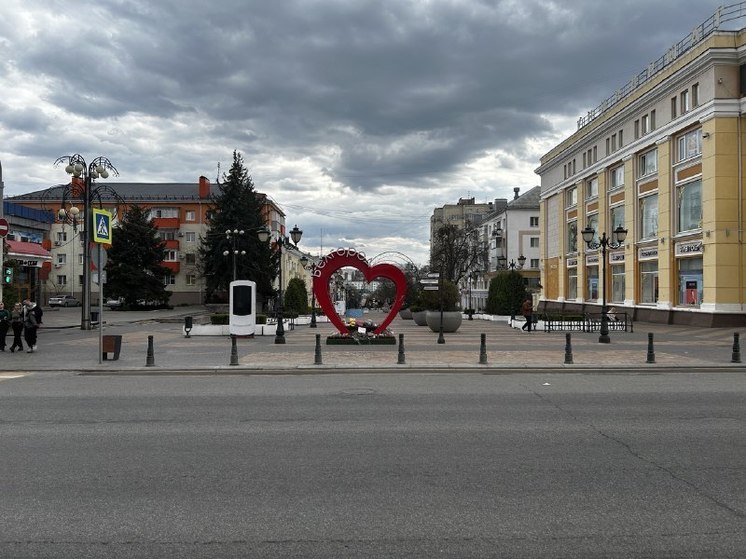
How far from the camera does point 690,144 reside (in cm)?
3600

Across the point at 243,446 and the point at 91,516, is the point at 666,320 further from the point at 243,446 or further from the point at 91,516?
the point at 91,516

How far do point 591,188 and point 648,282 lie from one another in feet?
47.0

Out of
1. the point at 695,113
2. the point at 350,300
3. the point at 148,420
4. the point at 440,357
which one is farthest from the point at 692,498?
the point at 350,300

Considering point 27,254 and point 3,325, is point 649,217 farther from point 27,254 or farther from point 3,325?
point 27,254

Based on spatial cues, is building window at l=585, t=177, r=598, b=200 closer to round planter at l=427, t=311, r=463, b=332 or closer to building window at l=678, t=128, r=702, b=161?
building window at l=678, t=128, r=702, b=161

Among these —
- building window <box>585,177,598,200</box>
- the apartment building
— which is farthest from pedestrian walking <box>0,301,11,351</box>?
the apartment building

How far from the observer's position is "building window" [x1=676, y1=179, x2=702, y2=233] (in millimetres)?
34969

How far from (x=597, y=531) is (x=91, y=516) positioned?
162 inches

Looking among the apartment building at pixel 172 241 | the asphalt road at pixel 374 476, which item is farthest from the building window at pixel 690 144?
the apartment building at pixel 172 241

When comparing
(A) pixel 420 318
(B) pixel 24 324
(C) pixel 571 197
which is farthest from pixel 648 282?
(B) pixel 24 324

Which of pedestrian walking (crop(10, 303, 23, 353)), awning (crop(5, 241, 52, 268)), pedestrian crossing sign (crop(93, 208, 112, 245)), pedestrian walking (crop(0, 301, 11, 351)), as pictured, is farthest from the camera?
awning (crop(5, 241, 52, 268))

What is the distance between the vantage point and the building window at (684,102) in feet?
118

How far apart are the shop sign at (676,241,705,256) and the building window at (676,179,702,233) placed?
2.98 ft

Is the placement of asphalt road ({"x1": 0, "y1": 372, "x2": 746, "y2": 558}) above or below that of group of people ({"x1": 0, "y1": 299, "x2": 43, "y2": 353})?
below
